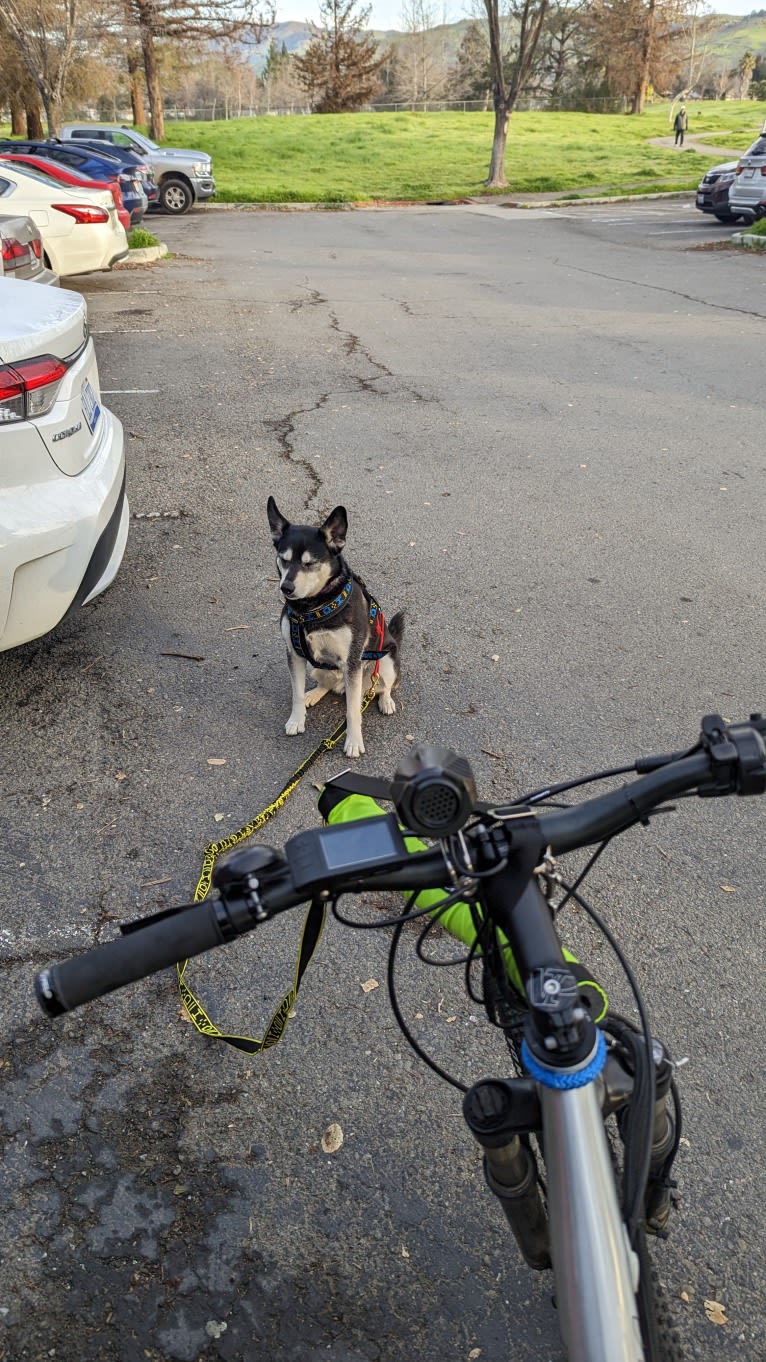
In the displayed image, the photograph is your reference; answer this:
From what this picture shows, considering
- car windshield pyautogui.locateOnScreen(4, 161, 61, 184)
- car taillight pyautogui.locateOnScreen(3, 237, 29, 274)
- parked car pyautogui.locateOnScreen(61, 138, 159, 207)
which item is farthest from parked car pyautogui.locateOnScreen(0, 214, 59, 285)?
parked car pyautogui.locateOnScreen(61, 138, 159, 207)

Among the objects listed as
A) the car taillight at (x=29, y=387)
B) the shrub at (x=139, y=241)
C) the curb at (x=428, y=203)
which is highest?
the car taillight at (x=29, y=387)

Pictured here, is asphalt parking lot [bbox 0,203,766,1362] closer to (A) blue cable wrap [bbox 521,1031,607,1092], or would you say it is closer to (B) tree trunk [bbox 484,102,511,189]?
(A) blue cable wrap [bbox 521,1031,607,1092]

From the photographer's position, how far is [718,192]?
2277 cm

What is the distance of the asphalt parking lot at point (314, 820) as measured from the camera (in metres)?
2.15

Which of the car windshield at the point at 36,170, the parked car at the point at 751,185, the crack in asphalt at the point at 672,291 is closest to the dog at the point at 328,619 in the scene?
the crack in asphalt at the point at 672,291

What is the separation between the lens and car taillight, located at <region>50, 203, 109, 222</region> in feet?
44.6

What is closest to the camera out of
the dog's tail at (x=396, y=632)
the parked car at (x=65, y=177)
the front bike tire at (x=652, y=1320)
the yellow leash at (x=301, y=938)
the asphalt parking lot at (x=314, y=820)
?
the front bike tire at (x=652, y=1320)

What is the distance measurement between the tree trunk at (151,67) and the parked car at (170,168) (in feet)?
54.5

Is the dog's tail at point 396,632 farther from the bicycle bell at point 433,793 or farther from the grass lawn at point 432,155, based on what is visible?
the grass lawn at point 432,155

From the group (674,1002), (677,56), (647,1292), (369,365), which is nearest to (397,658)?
(674,1002)

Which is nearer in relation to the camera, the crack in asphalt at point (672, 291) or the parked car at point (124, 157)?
the crack in asphalt at point (672, 291)

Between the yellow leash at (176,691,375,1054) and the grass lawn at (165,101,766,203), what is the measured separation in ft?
99.1

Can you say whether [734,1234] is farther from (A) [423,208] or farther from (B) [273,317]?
(A) [423,208]

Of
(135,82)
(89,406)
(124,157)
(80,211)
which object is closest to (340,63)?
(135,82)
